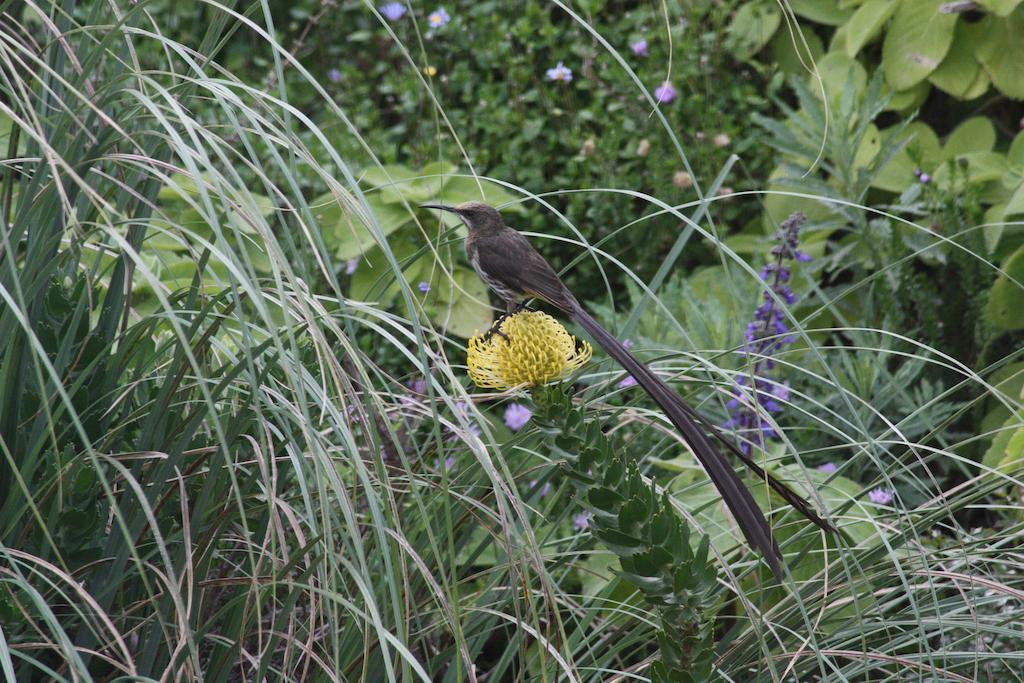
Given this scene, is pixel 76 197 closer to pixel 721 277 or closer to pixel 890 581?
pixel 890 581

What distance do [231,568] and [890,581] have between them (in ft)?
3.94

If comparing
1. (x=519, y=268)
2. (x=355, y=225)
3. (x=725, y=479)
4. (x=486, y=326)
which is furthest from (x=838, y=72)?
(x=725, y=479)

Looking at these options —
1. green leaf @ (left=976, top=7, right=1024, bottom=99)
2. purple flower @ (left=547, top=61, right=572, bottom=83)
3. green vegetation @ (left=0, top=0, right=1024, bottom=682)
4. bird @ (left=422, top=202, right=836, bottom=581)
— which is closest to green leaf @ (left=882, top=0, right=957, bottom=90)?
green vegetation @ (left=0, top=0, right=1024, bottom=682)

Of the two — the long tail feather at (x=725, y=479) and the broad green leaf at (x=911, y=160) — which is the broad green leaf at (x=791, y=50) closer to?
the broad green leaf at (x=911, y=160)

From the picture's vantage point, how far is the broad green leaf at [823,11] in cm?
413

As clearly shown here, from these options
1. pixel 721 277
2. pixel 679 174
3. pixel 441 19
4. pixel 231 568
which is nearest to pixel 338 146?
pixel 441 19

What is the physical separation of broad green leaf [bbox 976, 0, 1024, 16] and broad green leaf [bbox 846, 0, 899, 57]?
0.29 meters

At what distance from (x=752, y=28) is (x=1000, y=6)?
1138 millimetres

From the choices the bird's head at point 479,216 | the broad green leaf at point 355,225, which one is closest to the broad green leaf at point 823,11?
the broad green leaf at point 355,225

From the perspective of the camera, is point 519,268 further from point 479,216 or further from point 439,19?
point 439,19

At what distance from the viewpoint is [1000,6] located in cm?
349

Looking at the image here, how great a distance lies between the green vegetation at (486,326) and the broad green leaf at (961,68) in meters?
0.02

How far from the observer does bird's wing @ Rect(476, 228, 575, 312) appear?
2.00 metres

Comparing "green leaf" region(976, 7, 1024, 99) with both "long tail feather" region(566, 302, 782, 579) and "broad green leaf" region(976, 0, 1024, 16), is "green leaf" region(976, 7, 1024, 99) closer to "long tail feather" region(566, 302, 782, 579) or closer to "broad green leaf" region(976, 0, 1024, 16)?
"broad green leaf" region(976, 0, 1024, 16)
